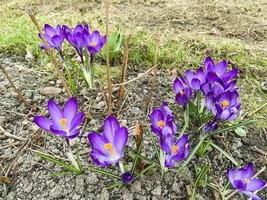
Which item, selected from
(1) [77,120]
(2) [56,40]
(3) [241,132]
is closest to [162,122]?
(1) [77,120]

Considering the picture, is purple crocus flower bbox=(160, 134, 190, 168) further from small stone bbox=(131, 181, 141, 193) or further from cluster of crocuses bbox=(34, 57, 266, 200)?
small stone bbox=(131, 181, 141, 193)

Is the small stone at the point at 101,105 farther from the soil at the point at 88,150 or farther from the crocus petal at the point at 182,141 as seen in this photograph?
the crocus petal at the point at 182,141

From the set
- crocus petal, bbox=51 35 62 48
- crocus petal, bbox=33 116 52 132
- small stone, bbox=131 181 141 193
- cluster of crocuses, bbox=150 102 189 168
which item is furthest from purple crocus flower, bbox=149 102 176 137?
crocus petal, bbox=51 35 62 48

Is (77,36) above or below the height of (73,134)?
above

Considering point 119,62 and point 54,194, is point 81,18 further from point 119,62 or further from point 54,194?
point 54,194

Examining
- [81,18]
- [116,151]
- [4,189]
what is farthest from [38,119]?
[81,18]

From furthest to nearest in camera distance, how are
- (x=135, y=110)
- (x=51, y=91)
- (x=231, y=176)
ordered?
(x=51, y=91) → (x=135, y=110) → (x=231, y=176)

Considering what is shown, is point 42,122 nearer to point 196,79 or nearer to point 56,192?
point 56,192
